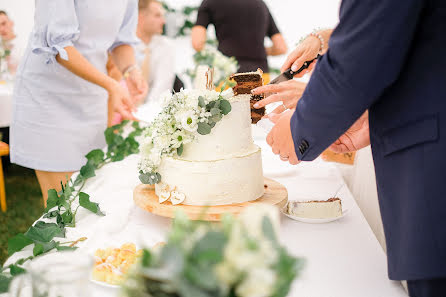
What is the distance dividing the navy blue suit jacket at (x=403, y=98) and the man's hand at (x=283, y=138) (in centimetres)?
28

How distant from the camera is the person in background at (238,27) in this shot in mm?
3645

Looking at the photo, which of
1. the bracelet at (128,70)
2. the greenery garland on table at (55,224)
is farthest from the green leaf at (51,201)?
the bracelet at (128,70)

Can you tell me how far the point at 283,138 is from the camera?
1.33 m

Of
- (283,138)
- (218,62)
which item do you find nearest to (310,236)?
(283,138)

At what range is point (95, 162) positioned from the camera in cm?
210

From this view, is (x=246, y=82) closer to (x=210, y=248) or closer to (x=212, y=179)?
(x=212, y=179)

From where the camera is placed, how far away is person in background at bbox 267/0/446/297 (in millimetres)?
893

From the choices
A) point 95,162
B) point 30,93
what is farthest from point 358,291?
point 30,93

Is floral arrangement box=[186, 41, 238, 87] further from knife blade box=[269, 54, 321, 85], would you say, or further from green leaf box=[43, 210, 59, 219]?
green leaf box=[43, 210, 59, 219]

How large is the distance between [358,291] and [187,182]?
663 mm

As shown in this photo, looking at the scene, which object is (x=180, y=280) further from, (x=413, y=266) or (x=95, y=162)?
(x=95, y=162)

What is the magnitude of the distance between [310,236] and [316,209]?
17 centimetres

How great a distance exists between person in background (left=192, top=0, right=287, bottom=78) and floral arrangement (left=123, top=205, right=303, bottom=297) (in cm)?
335

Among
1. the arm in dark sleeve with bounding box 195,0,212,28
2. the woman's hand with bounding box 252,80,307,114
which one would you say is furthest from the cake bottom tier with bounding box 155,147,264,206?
the arm in dark sleeve with bounding box 195,0,212,28
